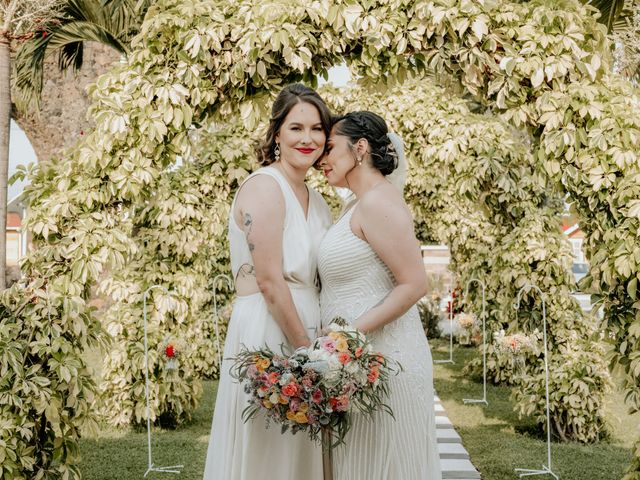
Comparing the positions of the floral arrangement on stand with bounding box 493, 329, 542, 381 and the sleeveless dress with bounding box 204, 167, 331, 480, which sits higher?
the sleeveless dress with bounding box 204, 167, 331, 480

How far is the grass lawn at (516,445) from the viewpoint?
19.9 ft

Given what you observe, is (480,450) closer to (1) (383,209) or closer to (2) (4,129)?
(1) (383,209)

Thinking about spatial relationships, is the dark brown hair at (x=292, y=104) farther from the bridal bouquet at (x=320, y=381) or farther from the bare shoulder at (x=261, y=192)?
the bridal bouquet at (x=320, y=381)

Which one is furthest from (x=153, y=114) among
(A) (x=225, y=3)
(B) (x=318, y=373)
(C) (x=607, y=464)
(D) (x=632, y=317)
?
(C) (x=607, y=464)

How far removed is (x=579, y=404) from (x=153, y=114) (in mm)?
4908

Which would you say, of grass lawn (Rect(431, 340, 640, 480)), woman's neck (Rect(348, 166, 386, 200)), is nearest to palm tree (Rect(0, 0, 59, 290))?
woman's neck (Rect(348, 166, 386, 200))

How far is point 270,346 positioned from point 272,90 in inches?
64.3

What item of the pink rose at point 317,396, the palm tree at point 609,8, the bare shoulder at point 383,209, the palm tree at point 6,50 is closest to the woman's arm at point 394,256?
the bare shoulder at point 383,209

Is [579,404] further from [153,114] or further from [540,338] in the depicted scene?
[153,114]

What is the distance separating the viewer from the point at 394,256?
114 inches

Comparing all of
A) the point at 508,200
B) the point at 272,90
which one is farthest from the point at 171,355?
the point at 508,200

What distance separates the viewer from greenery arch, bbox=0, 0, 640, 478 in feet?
12.2

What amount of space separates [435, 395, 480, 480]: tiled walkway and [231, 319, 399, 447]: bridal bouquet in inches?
142

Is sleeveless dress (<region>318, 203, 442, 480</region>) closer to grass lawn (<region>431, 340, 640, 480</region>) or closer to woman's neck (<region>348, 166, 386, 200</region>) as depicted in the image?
woman's neck (<region>348, 166, 386, 200</region>)
